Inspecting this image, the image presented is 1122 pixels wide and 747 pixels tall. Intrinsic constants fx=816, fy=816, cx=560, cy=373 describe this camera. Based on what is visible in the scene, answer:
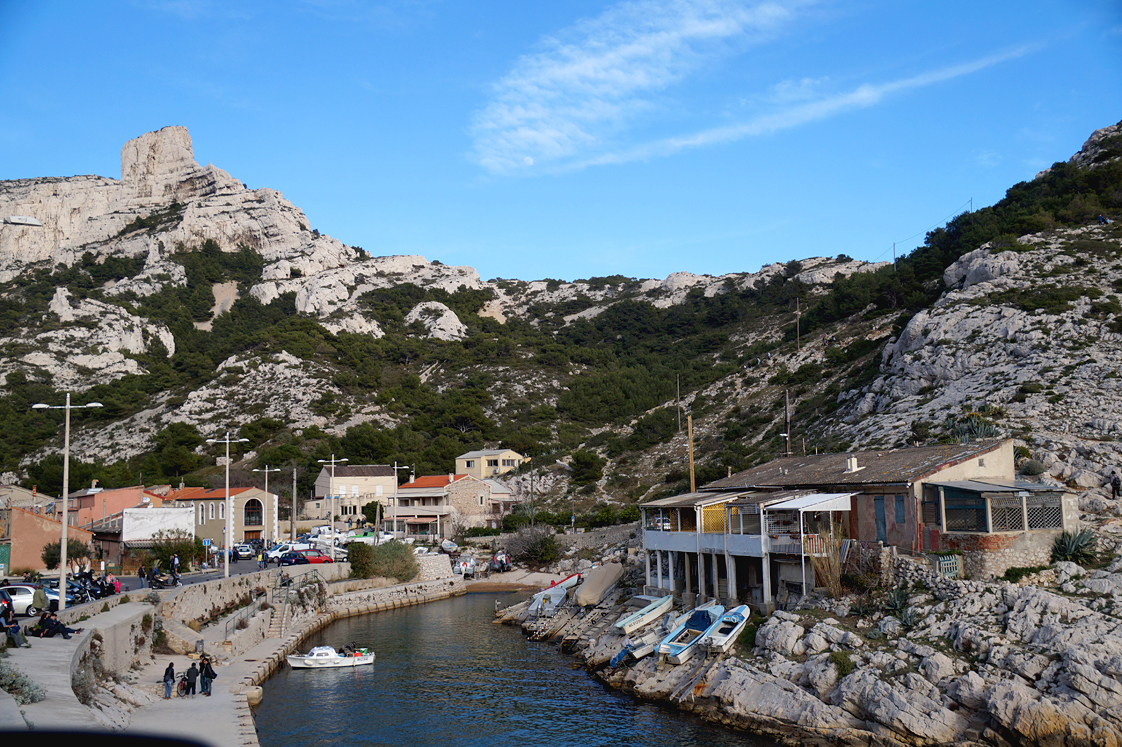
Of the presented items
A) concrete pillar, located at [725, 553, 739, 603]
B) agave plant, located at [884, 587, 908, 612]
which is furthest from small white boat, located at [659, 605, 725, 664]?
agave plant, located at [884, 587, 908, 612]

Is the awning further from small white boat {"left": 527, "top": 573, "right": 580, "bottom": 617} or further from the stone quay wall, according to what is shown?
the stone quay wall

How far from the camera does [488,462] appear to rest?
91812 millimetres

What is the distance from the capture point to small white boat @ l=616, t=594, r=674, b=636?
34656mm

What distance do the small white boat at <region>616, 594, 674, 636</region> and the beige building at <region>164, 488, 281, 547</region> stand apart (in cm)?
4074

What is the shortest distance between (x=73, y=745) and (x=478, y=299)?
151448mm

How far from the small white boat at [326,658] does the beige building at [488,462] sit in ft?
176

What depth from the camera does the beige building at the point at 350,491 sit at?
8331 cm

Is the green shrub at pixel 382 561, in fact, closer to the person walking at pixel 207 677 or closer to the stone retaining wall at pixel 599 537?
the stone retaining wall at pixel 599 537

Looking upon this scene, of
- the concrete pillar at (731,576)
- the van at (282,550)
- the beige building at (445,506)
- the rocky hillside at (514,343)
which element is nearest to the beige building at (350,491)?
the beige building at (445,506)

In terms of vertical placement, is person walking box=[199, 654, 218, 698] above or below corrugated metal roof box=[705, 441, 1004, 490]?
below

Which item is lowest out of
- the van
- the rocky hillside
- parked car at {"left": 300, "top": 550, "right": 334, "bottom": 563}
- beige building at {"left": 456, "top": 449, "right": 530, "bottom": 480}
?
parked car at {"left": 300, "top": 550, "right": 334, "bottom": 563}

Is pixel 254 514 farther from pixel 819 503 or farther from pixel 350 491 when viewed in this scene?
pixel 819 503

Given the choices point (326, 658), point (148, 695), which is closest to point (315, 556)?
point (326, 658)

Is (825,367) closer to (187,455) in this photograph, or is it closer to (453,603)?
(453,603)
